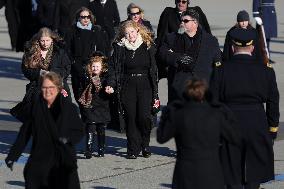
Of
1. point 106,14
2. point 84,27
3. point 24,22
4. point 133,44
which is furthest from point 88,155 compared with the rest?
point 24,22

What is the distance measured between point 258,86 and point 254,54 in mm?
510

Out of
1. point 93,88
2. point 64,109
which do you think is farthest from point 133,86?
point 64,109

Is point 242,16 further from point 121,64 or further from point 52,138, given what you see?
point 52,138

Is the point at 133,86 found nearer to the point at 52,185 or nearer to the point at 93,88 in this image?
the point at 93,88

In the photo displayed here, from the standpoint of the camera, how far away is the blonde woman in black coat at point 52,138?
898cm

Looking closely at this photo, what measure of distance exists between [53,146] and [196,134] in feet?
4.37

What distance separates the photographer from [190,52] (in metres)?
12.4

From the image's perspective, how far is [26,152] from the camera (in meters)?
13.5

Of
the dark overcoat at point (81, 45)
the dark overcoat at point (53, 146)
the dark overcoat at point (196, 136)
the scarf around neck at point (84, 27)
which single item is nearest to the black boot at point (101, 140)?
the dark overcoat at point (81, 45)

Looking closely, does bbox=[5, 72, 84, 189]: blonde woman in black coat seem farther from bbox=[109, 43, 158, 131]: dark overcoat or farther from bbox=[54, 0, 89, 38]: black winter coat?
bbox=[54, 0, 89, 38]: black winter coat

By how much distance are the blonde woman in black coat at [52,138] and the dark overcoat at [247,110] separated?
132 cm

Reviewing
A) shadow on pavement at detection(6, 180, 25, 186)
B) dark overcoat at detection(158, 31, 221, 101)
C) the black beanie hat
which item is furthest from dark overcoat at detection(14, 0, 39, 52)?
shadow on pavement at detection(6, 180, 25, 186)

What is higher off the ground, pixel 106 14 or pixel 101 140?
pixel 106 14

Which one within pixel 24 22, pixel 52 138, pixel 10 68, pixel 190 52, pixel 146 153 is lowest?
pixel 10 68
